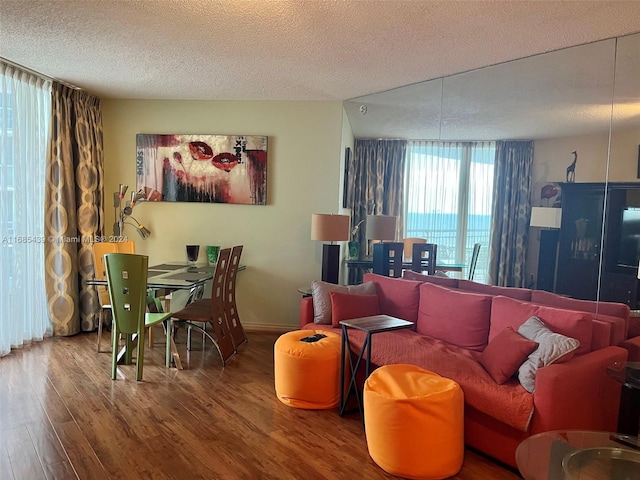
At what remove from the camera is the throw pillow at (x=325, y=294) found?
392 cm

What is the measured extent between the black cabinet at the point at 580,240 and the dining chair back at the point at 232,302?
2861 mm

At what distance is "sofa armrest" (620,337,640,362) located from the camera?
2.86 metres

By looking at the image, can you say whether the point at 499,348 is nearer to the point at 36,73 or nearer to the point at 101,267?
the point at 101,267

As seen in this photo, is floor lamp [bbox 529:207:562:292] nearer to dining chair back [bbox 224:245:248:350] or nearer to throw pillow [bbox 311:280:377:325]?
throw pillow [bbox 311:280:377:325]

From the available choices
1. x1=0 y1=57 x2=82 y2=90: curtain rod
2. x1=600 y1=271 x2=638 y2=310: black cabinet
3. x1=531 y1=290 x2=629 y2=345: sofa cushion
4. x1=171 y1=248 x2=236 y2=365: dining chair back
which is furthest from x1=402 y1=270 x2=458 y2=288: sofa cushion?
x1=0 y1=57 x2=82 y2=90: curtain rod

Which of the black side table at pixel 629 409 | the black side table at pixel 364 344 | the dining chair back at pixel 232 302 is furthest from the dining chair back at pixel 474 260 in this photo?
the dining chair back at pixel 232 302

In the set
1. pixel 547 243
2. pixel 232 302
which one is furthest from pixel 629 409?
pixel 232 302

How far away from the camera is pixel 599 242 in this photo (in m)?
3.22

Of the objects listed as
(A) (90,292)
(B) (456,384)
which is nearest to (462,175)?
(B) (456,384)

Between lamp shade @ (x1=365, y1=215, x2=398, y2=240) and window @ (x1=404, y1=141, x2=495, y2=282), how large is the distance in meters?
0.15

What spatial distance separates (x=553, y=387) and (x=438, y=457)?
719 mm

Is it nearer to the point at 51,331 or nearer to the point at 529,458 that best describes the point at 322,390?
the point at 529,458

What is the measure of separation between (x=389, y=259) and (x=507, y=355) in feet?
6.44

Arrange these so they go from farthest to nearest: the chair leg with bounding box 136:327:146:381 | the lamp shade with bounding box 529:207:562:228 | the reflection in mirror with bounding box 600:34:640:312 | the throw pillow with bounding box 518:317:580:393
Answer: the chair leg with bounding box 136:327:146:381
the lamp shade with bounding box 529:207:562:228
the reflection in mirror with bounding box 600:34:640:312
the throw pillow with bounding box 518:317:580:393
